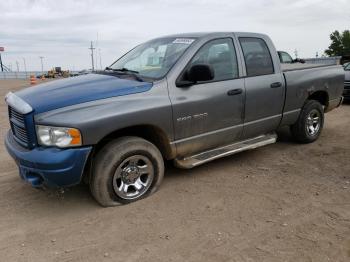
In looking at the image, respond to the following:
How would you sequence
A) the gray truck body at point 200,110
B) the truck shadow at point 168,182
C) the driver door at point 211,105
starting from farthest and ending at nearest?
1. the driver door at point 211,105
2. the truck shadow at point 168,182
3. the gray truck body at point 200,110

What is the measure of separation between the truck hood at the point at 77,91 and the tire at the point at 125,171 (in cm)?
53

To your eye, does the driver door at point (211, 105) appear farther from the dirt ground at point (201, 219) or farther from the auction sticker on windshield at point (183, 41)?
the dirt ground at point (201, 219)

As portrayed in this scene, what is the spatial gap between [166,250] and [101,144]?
1.43 metres

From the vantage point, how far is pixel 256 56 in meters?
5.33

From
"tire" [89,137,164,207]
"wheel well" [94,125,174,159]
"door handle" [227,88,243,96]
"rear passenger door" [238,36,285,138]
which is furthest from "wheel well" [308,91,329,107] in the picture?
"tire" [89,137,164,207]

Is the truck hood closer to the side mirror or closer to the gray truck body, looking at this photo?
the gray truck body

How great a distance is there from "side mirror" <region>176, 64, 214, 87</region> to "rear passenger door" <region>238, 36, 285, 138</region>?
2.96ft

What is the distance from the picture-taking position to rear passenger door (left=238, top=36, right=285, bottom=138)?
512 centimetres

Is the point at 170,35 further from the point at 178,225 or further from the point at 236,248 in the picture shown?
the point at 236,248

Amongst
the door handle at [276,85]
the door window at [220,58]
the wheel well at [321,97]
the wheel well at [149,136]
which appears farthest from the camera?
the wheel well at [321,97]

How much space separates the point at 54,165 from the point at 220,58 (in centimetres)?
252

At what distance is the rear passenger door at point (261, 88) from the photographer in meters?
5.12

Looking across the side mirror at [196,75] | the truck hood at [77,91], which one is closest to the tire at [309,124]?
the side mirror at [196,75]

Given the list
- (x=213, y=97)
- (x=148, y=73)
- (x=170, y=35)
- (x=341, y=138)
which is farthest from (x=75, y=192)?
(x=341, y=138)
